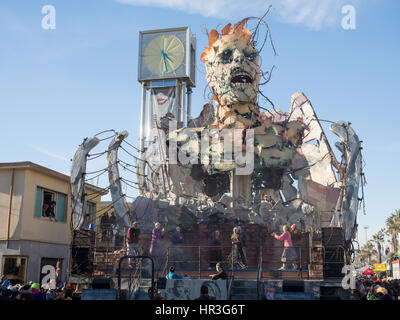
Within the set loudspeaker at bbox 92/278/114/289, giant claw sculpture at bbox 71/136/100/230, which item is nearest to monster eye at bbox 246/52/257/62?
giant claw sculpture at bbox 71/136/100/230

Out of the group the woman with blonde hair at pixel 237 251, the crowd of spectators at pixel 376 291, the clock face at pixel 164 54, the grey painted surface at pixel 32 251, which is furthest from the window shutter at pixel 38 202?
the clock face at pixel 164 54

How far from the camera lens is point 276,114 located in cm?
2572

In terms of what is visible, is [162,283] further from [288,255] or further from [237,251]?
[288,255]

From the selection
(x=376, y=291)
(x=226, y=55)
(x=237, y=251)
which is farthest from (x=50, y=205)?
(x=376, y=291)

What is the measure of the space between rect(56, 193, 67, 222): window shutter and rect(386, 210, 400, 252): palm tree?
147 feet

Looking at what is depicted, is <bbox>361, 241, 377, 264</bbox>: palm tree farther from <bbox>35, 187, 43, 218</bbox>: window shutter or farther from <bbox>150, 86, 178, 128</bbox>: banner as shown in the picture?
<bbox>35, 187, 43, 218</bbox>: window shutter

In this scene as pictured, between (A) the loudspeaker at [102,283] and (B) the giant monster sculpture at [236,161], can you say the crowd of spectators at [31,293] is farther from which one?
(B) the giant monster sculpture at [236,161]

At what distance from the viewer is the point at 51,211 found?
2741 centimetres

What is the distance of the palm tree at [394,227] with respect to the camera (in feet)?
198

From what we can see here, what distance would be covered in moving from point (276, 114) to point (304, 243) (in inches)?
329

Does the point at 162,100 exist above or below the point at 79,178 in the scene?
above

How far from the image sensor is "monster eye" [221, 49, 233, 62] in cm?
2219

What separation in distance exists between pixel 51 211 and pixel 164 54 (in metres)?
21.2
